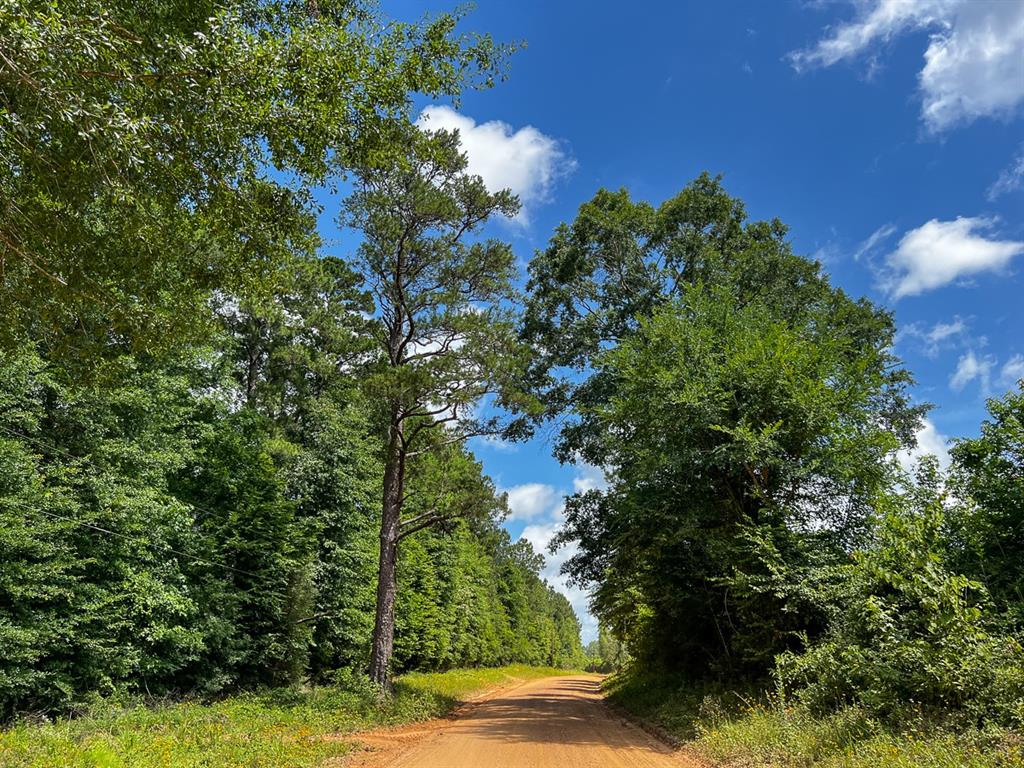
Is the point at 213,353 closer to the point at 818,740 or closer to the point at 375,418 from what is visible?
the point at 375,418

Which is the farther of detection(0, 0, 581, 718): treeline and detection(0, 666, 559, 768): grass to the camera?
detection(0, 666, 559, 768): grass

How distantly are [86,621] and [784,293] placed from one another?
77.0ft

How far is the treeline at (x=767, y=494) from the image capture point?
815 cm

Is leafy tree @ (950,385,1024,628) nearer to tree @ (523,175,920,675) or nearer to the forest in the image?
the forest

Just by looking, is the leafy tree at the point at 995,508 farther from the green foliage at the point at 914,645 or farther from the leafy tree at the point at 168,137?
the leafy tree at the point at 168,137

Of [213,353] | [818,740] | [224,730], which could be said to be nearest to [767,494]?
[818,740]

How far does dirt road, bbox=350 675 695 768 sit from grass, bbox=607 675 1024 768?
775 mm

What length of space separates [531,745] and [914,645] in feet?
21.3

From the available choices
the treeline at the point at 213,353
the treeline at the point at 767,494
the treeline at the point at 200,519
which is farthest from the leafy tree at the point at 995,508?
the treeline at the point at 200,519

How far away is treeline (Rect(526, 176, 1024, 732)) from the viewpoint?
8.15 meters

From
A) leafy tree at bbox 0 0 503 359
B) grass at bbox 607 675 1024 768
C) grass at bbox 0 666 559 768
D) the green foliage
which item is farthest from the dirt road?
leafy tree at bbox 0 0 503 359

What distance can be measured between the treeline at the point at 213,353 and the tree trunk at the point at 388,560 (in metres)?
0.10

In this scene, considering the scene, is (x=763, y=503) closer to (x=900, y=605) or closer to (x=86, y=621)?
(x=900, y=605)

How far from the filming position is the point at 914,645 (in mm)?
7934
